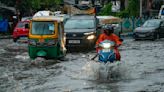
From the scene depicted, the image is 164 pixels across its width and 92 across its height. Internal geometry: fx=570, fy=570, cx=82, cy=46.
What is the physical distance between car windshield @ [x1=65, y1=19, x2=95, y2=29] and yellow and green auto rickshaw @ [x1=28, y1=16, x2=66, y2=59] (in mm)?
6429

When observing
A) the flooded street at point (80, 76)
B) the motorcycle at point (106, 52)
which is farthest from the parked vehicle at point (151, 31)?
the motorcycle at point (106, 52)

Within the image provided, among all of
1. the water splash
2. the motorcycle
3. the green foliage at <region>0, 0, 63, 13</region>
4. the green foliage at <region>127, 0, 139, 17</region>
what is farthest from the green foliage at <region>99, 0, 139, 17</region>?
the motorcycle

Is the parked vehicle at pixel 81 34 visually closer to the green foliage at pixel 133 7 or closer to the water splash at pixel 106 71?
the water splash at pixel 106 71

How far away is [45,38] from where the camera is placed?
21641 millimetres

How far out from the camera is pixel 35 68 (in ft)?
64.2

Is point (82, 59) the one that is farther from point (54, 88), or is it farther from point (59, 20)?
point (54, 88)

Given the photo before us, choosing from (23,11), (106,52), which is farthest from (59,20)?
(23,11)

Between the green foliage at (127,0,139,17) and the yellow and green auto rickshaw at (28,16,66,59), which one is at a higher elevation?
the yellow and green auto rickshaw at (28,16,66,59)

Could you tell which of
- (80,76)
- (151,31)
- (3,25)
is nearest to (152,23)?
(151,31)

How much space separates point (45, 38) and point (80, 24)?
7.27 m

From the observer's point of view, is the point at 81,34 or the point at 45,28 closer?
the point at 45,28

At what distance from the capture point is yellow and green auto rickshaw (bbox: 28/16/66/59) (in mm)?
21656

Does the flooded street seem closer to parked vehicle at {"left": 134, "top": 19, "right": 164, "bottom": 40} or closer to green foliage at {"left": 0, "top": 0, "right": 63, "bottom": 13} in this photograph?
parked vehicle at {"left": 134, "top": 19, "right": 164, "bottom": 40}

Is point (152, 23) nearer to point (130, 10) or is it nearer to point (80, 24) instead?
point (80, 24)
